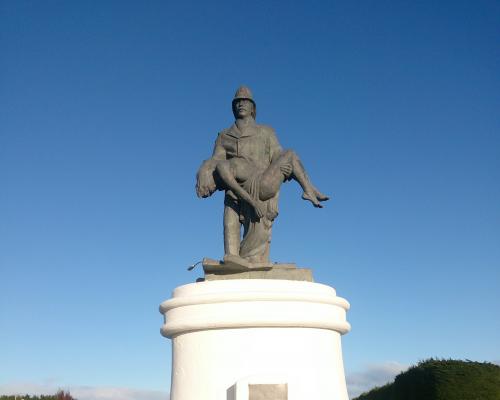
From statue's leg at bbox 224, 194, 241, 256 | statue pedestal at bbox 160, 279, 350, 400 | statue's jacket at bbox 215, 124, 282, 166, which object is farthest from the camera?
statue's jacket at bbox 215, 124, 282, 166

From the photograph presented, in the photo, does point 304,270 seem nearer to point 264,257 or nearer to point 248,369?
point 264,257

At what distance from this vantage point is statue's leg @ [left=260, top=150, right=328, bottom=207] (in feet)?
23.2

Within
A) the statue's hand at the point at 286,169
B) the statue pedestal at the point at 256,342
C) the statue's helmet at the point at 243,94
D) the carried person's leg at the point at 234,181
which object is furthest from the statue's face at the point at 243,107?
the statue pedestal at the point at 256,342

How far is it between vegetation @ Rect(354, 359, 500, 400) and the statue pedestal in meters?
3.06

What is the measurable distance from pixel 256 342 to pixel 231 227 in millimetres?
1774

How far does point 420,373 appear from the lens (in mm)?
9039

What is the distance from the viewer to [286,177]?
7324 mm

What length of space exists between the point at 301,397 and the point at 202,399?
94 centimetres

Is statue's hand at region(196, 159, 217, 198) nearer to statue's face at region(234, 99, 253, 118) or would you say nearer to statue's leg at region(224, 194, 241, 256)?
statue's leg at region(224, 194, 241, 256)

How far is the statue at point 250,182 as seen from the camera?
710cm

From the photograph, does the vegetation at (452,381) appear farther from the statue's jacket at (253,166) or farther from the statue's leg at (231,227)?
the statue's leg at (231,227)

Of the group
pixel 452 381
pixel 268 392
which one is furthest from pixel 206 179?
pixel 452 381

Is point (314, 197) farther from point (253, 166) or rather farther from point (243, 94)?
point (243, 94)

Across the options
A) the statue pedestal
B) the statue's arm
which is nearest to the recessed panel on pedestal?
the statue pedestal
